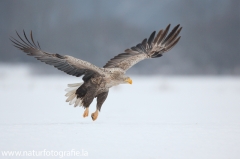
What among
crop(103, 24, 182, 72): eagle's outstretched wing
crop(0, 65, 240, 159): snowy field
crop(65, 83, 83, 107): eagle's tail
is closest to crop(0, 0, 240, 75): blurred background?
crop(0, 65, 240, 159): snowy field

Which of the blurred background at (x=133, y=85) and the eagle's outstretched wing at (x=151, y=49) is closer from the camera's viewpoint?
the blurred background at (x=133, y=85)

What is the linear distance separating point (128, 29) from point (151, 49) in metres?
26.3

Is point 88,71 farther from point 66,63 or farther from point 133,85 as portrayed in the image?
point 133,85

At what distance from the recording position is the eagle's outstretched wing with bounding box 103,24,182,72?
7.64 metres

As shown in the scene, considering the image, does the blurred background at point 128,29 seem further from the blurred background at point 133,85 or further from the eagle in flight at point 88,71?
the eagle in flight at point 88,71

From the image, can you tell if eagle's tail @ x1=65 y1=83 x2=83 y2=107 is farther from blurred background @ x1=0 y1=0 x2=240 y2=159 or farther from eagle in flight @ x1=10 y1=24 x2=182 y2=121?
blurred background @ x1=0 y1=0 x2=240 y2=159

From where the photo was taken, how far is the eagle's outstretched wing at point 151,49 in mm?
7637

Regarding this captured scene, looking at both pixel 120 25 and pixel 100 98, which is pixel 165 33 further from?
pixel 120 25

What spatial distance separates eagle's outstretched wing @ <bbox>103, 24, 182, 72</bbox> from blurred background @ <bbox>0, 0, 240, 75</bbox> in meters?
20.8

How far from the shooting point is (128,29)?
111 feet

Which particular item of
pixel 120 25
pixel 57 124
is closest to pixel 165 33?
pixel 57 124

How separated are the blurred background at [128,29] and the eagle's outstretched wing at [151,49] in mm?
20824

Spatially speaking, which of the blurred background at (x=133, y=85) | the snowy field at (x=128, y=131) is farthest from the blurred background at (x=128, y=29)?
the snowy field at (x=128, y=131)

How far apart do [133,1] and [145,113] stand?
3098 cm
